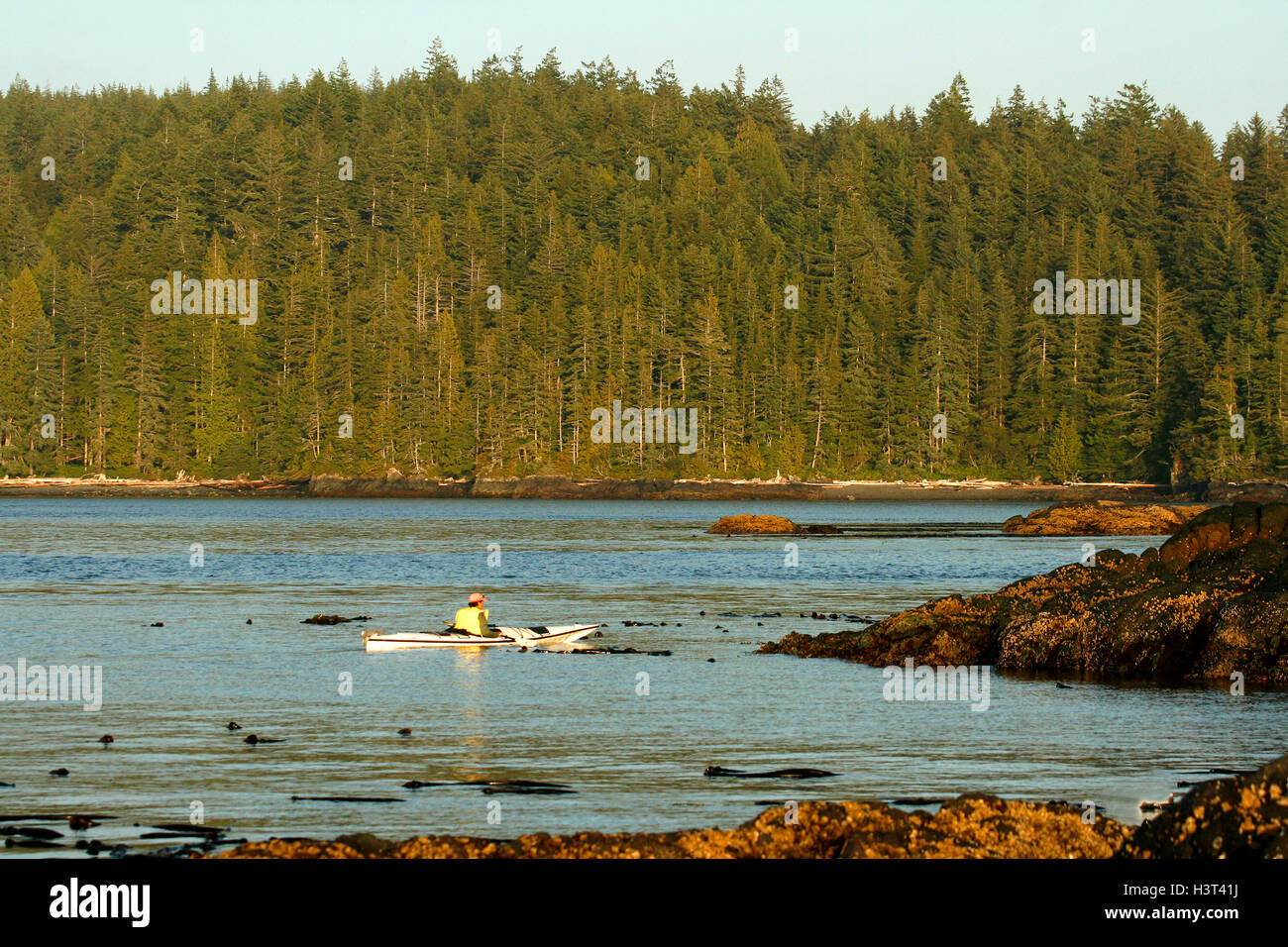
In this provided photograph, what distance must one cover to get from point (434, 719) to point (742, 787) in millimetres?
7368

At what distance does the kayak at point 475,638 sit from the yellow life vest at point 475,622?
143mm

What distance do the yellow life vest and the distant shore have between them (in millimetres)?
122733

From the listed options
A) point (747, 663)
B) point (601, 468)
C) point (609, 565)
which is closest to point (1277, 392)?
point (601, 468)

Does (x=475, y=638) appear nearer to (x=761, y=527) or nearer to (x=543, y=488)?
(x=761, y=527)

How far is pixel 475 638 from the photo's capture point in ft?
109

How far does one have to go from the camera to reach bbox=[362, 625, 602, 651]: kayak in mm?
32406

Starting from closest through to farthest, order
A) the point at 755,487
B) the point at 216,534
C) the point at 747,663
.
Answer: the point at 747,663 < the point at 216,534 < the point at 755,487

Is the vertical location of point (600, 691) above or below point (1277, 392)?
below

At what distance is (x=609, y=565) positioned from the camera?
2491 inches

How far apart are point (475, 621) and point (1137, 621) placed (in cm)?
1427

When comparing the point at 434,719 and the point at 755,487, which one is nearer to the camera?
the point at 434,719

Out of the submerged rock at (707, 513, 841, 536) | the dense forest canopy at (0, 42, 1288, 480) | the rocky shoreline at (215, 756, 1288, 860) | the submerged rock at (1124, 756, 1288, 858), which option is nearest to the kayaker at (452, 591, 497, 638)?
the rocky shoreline at (215, 756, 1288, 860)

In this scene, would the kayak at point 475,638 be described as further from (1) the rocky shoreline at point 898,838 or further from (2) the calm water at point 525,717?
(1) the rocky shoreline at point 898,838
